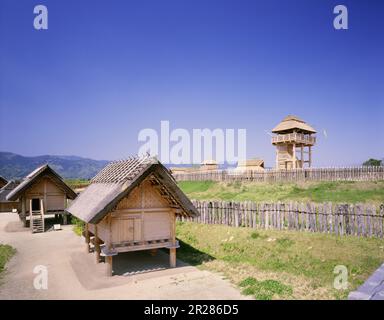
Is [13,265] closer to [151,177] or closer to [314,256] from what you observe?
[151,177]

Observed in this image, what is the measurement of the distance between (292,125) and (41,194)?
95.9ft

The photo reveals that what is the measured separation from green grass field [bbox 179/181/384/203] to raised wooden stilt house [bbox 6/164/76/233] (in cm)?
1162

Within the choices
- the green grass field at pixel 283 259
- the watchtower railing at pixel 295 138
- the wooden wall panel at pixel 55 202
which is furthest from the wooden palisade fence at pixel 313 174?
the wooden wall panel at pixel 55 202

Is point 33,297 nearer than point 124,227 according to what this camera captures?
Yes

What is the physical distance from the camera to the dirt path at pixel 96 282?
27.3 feet

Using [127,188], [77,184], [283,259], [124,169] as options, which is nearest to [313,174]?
[283,259]

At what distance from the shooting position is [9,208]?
3475 centimetres

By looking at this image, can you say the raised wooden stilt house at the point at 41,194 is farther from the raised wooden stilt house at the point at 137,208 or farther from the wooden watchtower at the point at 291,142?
the wooden watchtower at the point at 291,142

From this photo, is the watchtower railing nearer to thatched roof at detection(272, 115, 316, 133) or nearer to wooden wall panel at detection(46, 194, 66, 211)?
thatched roof at detection(272, 115, 316, 133)

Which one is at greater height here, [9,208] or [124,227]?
[124,227]

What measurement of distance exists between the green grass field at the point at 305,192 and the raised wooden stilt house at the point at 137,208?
11198mm

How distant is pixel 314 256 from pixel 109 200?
7.68 m

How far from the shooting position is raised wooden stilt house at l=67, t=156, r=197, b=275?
9.73m
